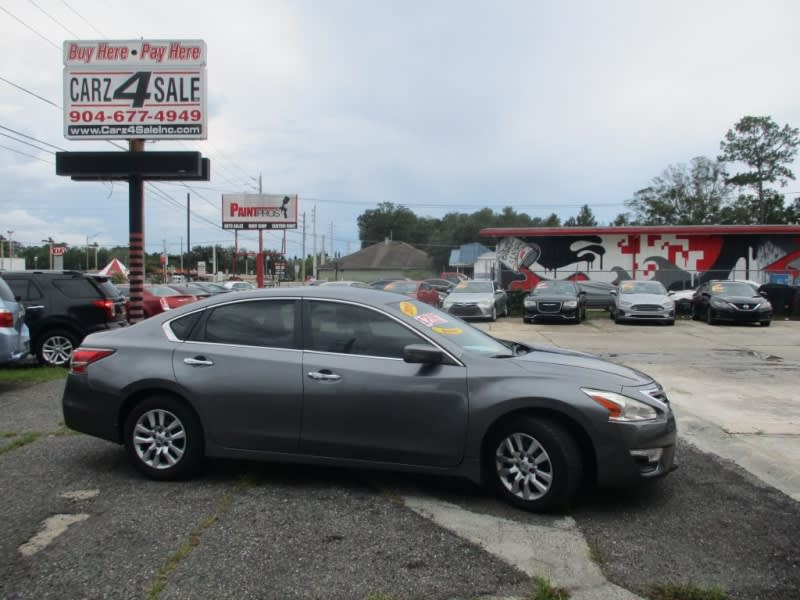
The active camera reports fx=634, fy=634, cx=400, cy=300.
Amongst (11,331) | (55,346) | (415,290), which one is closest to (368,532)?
(11,331)

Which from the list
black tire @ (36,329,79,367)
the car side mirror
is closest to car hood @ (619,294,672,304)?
black tire @ (36,329,79,367)

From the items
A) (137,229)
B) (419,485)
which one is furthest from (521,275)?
(419,485)

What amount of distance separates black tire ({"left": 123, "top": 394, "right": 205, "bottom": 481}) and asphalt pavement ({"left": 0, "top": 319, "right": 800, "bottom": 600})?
0.15 meters

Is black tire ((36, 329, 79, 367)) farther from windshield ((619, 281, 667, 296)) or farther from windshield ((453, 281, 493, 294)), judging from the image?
windshield ((619, 281, 667, 296))

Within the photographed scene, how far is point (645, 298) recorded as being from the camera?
68.0 feet

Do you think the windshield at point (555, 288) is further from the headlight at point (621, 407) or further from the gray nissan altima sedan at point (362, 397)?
the headlight at point (621, 407)

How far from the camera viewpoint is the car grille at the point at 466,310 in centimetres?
2206

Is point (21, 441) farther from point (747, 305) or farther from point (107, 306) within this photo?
point (747, 305)

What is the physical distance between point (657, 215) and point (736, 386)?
73.9 metres

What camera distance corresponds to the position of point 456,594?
323 cm

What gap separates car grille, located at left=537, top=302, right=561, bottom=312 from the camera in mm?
21109

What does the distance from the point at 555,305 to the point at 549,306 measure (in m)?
0.20

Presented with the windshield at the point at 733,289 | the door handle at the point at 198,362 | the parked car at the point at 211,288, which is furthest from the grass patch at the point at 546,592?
the parked car at the point at 211,288

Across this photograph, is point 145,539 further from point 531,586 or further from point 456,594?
point 531,586
